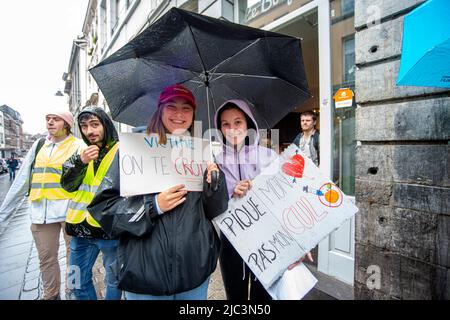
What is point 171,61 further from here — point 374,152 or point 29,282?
point 29,282

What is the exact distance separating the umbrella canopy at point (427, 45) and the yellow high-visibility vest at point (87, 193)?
2.19 m

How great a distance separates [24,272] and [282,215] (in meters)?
3.75

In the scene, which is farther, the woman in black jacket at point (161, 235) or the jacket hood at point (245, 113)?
the jacket hood at point (245, 113)

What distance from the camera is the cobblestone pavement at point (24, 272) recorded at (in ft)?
8.73

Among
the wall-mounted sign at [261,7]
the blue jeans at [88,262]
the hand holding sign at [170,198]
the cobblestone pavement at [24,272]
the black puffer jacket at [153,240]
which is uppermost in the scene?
the wall-mounted sign at [261,7]

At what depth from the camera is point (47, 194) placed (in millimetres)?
2307

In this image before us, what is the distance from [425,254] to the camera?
1.98 m

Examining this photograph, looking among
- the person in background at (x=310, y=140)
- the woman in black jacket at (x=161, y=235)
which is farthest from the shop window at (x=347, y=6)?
the woman in black jacket at (x=161, y=235)

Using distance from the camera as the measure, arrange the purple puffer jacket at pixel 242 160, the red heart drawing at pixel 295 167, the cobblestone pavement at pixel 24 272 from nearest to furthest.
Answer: the red heart drawing at pixel 295 167 → the purple puffer jacket at pixel 242 160 → the cobblestone pavement at pixel 24 272

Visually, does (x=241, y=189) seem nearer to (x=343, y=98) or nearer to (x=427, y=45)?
(x=427, y=45)

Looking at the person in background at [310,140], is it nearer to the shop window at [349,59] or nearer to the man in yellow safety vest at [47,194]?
the shop window at [349,59]

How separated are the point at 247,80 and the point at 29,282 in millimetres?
3622

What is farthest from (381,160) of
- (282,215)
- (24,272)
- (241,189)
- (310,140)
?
(24,272)
